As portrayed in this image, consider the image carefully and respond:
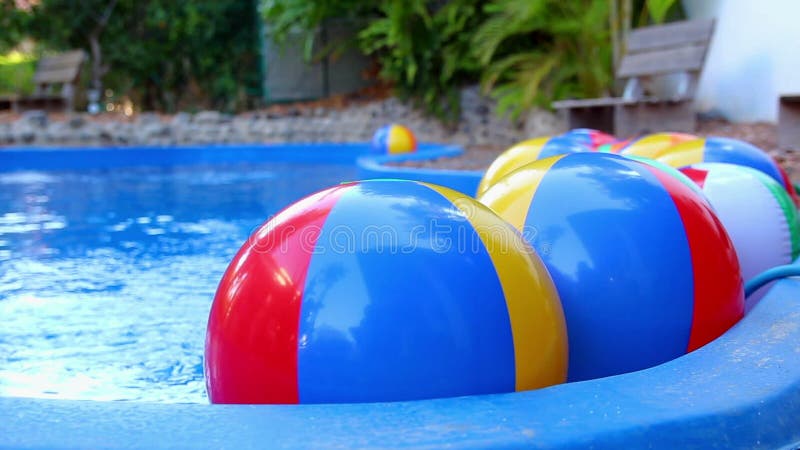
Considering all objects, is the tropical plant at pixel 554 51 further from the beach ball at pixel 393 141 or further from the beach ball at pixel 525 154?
the beach ball at pixel 525 154

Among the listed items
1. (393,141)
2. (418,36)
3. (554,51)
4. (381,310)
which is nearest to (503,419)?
(381,310)

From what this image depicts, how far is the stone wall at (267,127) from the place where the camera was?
1260cm

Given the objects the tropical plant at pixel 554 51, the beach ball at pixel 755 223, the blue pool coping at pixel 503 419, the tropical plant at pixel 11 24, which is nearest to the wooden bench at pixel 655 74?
the tropical plant at pixel 554 51

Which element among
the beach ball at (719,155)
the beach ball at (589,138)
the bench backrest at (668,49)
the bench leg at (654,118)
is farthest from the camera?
the bench backrest at (668,49)

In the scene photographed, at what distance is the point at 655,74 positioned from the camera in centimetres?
855

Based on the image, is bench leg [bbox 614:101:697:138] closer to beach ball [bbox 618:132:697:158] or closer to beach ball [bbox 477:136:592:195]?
beach ball [bbox 477:136:592:195]

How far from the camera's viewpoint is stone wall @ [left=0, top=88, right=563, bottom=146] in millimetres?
12602

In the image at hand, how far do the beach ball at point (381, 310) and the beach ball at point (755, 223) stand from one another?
49.1 inches

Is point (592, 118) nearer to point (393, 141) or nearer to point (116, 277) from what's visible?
point (393, 141)

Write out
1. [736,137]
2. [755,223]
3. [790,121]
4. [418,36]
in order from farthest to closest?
[418,36] < [736,137] < [790,121] < [755,223]

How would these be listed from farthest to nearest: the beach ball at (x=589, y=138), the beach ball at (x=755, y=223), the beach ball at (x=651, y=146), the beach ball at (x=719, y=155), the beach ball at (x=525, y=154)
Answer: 1. the beach ball at (x=589, y=138)
2. the beach ball at (x=525, y=154)
3. the beach ball at (x=651, y=146)
4. the beach ball at (x=719, y=155)
5. the beach ball at (x=755, y=223)

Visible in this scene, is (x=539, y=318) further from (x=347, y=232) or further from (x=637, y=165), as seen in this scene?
(x=637, y=165)

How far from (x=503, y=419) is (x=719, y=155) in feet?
7.76

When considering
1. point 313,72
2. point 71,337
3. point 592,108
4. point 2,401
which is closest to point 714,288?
point 2,401
